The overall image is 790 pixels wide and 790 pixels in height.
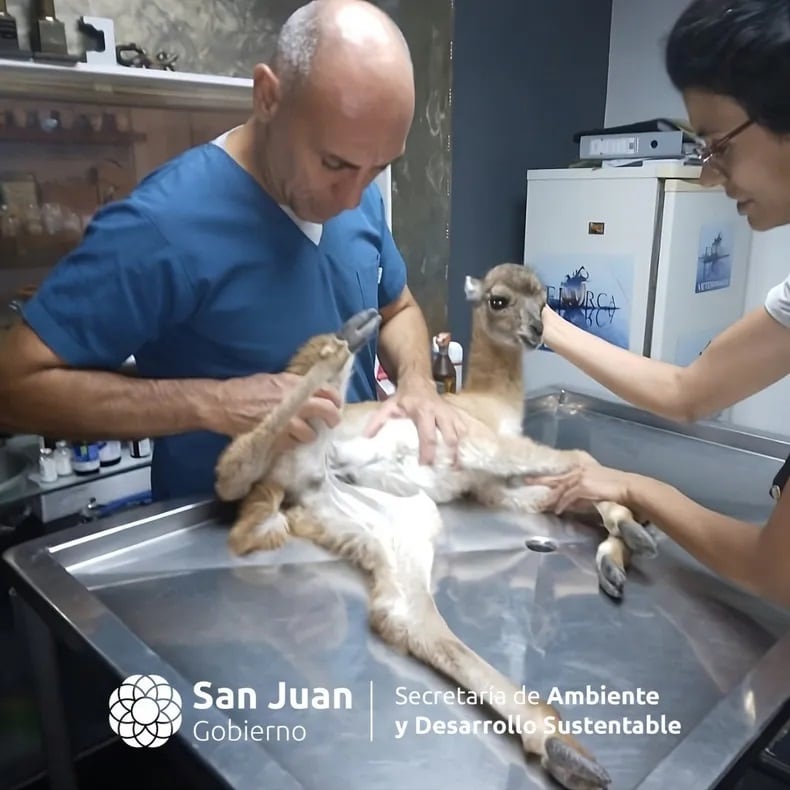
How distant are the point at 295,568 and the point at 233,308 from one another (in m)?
0.38

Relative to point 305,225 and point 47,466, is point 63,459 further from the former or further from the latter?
point 305,225

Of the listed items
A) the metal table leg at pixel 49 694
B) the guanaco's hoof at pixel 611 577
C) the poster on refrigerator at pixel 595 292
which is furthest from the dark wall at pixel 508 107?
the metal table leg at pixel 49 694

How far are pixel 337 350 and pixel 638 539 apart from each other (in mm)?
447

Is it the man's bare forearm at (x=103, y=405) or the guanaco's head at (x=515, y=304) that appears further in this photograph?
the guanaco's head at (x=515, y=304)

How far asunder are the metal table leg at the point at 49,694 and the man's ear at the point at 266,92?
2.24ft

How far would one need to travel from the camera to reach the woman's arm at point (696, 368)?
119 centimetres

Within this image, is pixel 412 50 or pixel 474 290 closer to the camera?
pixel 474 290

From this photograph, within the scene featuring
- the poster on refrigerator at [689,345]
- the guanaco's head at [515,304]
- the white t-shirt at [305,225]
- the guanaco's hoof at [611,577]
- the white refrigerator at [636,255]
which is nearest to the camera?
the guanaco's hoof at [611,577]

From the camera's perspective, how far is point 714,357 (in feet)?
4.15

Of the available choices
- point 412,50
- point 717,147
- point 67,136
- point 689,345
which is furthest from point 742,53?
point 689,345

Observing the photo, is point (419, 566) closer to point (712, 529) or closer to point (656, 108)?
point (712, 529)

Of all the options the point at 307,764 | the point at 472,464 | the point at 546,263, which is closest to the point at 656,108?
the point at 546,263

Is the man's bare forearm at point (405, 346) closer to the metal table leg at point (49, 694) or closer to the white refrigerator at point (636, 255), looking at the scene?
the metal table leg at point (49, 694)

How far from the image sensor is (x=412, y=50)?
7.52 feet
